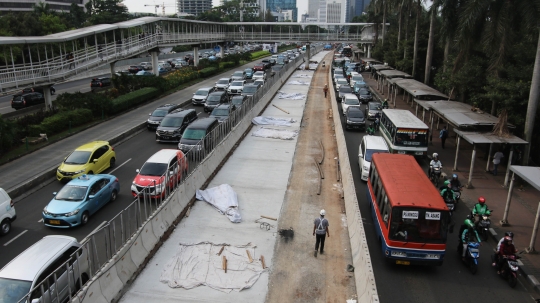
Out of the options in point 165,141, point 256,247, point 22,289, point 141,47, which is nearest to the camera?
point 22,289

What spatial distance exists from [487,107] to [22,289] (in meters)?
27.1

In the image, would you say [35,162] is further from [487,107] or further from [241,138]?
[487,107]

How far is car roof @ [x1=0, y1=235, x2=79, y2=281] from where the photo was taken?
953 centimetres

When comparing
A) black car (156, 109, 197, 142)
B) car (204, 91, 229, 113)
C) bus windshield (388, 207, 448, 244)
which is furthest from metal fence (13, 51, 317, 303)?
car (204, 91, 229, 113)

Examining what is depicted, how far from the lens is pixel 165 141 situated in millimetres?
25984

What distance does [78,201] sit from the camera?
15.1m

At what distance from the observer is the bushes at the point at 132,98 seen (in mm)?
32562

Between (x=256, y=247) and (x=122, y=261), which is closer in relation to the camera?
(x=122, y=261)

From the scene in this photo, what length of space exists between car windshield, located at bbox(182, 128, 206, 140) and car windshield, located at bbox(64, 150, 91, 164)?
17.6 ft

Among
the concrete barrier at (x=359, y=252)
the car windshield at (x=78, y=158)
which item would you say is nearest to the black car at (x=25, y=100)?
the car windshield at (x=78, y=158)

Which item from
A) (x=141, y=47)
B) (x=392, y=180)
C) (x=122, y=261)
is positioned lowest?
(x=122, y=261)

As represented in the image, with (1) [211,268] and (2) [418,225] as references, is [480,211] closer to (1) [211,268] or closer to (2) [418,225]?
(2) [418,225]

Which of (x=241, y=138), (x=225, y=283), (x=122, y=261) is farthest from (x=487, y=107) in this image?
(x=122, y=261)

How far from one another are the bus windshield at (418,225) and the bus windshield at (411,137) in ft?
34.8
